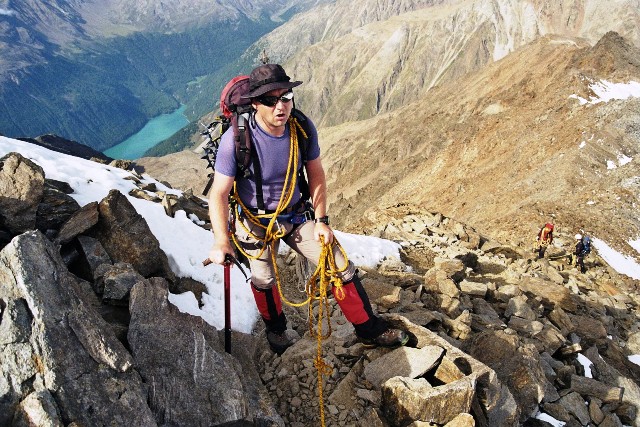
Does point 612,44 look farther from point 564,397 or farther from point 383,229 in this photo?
point 564,397

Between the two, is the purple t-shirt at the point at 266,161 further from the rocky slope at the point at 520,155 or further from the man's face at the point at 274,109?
the rocky slope at the point at 520,155

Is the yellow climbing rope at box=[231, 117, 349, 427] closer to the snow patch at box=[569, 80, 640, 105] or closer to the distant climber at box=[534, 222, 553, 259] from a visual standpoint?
the distant climber at box=[534, 222, 553, 259]

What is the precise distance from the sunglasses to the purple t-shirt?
0.33m

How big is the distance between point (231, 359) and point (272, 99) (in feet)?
11.9

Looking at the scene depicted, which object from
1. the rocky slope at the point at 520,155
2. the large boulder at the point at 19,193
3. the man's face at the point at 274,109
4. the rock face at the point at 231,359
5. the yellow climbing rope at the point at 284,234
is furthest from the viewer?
the rocky slope at the point at 520,155

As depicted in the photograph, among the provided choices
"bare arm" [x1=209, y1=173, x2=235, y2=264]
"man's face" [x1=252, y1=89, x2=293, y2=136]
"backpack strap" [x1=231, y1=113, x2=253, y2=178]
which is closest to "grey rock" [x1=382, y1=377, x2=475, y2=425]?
"bare arm" [x1=209, y1=173, x2=235, y2=264]

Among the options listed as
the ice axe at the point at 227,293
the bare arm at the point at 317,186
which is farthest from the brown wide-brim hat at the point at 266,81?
the ice axe at the point at 227,293

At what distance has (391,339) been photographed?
20.7ft

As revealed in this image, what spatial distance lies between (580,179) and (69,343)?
1208 inches

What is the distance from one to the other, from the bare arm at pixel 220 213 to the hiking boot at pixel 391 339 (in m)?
2.70

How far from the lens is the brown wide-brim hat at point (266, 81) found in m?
5.00

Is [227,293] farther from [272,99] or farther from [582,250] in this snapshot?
[582,250]

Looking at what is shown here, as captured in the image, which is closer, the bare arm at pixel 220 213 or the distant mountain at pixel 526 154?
the bare arm at pixel 220 213

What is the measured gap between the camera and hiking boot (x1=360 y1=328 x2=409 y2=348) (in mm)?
6316
